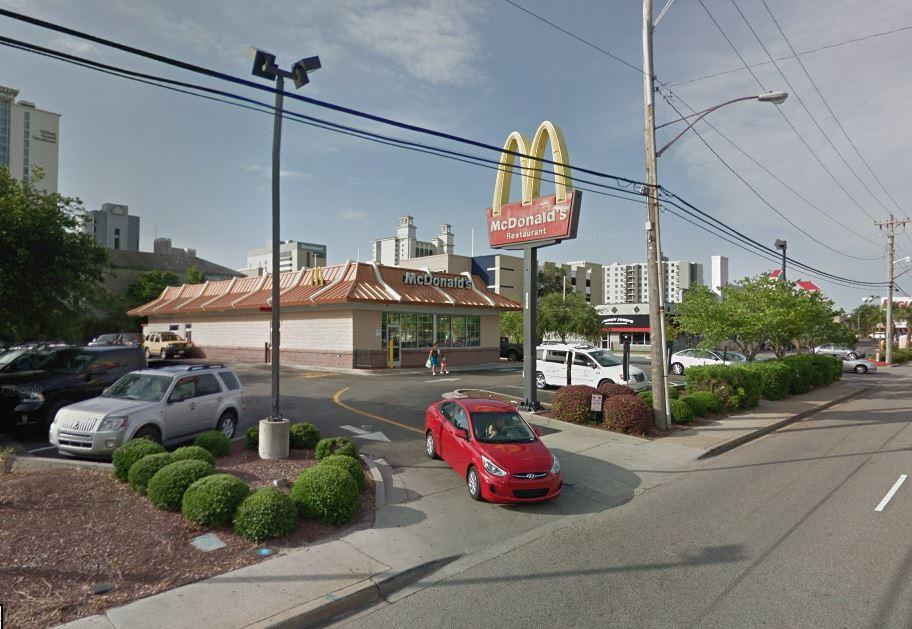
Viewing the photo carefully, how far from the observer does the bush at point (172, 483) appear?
7.06 meters

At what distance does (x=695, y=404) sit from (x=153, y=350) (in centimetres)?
3515

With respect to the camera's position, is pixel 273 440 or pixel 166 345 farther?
pixel 166 345

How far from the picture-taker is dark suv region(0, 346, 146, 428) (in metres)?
11.5

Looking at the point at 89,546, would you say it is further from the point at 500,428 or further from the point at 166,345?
the point at 166,345

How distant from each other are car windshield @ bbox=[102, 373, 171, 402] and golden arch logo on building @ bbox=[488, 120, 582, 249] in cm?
920

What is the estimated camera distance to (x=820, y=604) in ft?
17.0

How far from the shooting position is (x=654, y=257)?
1412 centimetres

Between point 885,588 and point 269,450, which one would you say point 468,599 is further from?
point 269,450

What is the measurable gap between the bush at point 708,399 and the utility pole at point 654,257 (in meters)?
2.28

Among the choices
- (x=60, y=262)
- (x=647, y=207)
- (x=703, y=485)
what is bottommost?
(x=703, y=485)

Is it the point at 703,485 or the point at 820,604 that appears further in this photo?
the point at 703,485

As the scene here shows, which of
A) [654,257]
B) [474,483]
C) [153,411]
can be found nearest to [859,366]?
[654,257]

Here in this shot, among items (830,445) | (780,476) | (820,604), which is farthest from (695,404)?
(820,604)

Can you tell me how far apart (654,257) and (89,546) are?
12940mm
